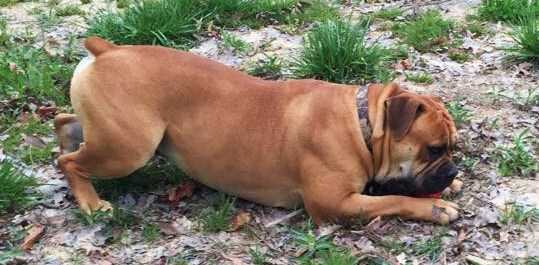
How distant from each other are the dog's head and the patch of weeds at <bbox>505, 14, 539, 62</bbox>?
2387 mm

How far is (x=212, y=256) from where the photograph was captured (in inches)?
190

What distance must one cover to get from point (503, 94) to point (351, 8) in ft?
7.73

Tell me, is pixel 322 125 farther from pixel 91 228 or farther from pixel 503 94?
pixel 503 94

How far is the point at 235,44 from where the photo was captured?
755 centimetres

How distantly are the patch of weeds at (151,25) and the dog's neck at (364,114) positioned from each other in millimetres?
2835

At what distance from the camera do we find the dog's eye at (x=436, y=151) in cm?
488

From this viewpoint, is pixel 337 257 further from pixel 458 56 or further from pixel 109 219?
pixel 458 56

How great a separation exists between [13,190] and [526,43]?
4.44m

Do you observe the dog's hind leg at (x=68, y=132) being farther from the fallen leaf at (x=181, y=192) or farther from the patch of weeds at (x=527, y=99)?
the patch of weeds at (x=527, y=99)

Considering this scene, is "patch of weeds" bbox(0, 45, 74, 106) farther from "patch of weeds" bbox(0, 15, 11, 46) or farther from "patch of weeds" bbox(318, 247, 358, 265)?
"patch of weeds" bbox(318, 247, 358, 265)

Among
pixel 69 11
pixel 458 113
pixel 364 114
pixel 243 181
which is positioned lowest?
pixel 243 181

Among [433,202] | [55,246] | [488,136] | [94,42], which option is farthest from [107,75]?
[488,136]

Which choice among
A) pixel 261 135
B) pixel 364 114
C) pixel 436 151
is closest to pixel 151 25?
pixel 261 135

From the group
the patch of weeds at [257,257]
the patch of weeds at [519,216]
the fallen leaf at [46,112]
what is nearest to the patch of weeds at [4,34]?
the fallen leaf at [46,112]
